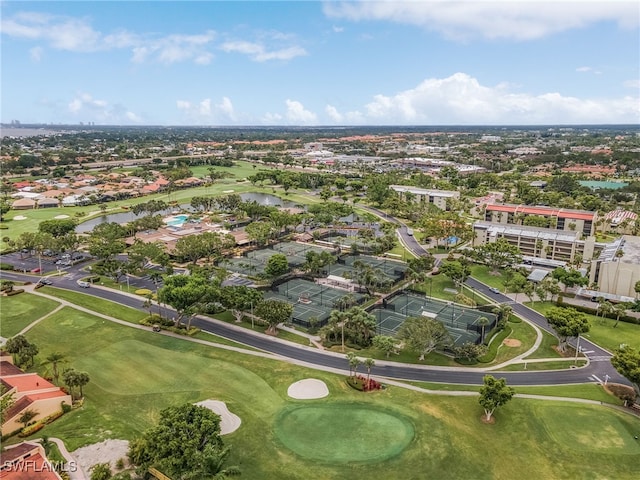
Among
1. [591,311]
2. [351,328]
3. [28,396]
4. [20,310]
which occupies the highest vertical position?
[28,396]

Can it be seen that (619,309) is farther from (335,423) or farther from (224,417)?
(224,417)

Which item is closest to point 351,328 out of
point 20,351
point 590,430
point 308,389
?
point 308,389

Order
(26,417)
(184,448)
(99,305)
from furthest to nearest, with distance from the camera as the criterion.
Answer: (99,305), (26,417), (184,448)

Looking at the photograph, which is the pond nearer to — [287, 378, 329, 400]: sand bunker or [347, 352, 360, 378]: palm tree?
[287, 378, 329, 400]: sand bunker

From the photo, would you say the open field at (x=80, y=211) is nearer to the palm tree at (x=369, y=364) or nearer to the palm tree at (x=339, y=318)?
the palm tree at (x=339, y=318)

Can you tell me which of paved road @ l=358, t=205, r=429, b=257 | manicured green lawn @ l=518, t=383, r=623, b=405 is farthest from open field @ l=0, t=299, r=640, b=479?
paved road @ l=358, t=205, r=429, b=257

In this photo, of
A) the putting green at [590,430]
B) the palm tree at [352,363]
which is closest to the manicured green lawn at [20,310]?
the palm tree at [352,363]

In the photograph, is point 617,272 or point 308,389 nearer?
point 308,389
